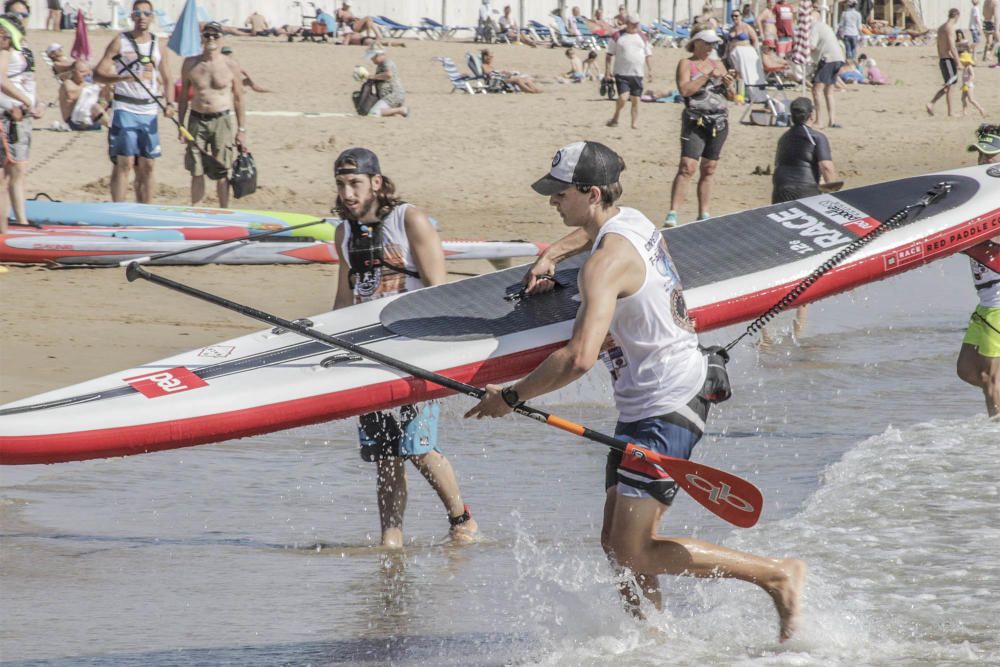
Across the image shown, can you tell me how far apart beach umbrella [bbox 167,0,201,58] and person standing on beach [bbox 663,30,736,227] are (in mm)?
4391

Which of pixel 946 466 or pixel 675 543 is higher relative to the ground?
pixel 675 543

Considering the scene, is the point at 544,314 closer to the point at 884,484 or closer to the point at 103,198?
the point at 884,484

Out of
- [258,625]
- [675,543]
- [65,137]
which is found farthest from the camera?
[65,137]

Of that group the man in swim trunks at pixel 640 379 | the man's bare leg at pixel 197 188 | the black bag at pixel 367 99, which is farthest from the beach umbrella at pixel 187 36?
the man in swim trunks at pixel 640 379

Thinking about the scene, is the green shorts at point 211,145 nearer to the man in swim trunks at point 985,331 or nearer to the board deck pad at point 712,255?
the board deck pad at point 712,255

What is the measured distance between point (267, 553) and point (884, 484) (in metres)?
2.82

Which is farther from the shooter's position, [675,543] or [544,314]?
[544,314]

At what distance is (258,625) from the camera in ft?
14.3

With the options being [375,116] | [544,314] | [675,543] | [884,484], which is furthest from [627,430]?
[375,116]

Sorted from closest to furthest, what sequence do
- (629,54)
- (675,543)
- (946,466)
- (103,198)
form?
(675,543)
(946,466)
(103,198)
(629,54)

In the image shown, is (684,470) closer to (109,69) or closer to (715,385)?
(715,385)

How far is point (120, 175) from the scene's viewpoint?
10.5m

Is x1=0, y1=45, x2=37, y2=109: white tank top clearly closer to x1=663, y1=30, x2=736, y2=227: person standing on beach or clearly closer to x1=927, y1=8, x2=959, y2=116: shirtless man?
x1=663, y1=30, x2=736, y2=227: person standing on beach

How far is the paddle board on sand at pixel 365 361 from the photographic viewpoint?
462 cm
